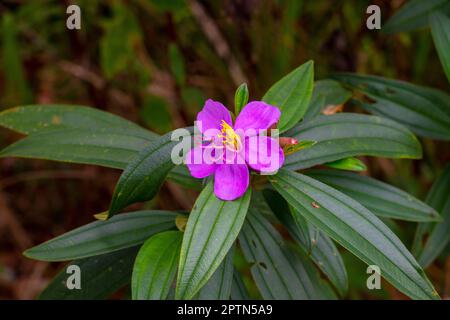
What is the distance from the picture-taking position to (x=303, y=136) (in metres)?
1.04

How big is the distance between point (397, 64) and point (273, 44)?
17.7 inches

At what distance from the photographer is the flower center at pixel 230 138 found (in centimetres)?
90

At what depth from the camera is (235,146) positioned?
898 mm

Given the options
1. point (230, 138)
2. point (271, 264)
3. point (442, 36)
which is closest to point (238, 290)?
point (271, 264)

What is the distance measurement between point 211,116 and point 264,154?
0.34ft

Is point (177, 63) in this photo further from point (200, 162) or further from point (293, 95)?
point (200, 162)

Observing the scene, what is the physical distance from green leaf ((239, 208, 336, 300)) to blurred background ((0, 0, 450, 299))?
0.63 meters

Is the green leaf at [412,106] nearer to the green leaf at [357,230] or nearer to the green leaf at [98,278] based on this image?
the green leaf at [357,230]

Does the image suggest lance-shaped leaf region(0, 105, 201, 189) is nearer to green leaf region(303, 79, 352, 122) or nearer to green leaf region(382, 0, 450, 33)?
green leaf region(303, 79, 352, 122)

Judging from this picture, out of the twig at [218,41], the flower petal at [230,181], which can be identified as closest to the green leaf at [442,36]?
the flower petal at [230,181]

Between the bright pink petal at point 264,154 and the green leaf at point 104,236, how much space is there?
26 cm
